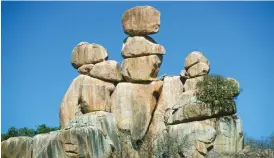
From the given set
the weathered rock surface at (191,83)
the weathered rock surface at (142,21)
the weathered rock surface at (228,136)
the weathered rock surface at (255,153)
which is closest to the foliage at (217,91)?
the weathered rock surface at (191,83)

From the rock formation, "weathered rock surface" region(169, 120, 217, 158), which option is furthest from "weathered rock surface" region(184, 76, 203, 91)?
"weathered rock surface" region(169, 120, 217, 158)

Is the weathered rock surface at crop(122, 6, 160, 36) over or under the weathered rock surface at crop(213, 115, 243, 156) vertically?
over

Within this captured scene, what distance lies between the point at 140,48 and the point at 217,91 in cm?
457

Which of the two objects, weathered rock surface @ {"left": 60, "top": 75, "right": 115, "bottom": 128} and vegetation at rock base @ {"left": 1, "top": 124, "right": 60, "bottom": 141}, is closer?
weathered rock surface @ {"left": 60, "top": 75, "right": 115, "bottom": 128}

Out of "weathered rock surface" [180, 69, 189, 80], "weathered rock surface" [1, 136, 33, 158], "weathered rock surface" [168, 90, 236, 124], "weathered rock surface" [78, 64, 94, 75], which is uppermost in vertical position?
"weathered rock surface" [78, 64, 94, 75]

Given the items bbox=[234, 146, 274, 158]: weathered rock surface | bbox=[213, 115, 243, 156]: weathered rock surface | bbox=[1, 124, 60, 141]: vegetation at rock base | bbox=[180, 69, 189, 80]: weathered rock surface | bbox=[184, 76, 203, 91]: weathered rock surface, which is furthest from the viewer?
bbox=[1, 124, 60, 141]: vegetation at rock base

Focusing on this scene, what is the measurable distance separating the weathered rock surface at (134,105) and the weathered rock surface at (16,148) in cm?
437

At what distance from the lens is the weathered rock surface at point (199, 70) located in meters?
26.3

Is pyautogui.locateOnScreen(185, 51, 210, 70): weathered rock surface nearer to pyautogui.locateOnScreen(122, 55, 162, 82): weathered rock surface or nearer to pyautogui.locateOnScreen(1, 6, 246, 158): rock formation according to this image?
pyautogui.locateOnScreen(1, 6, 246, 158): rock formation

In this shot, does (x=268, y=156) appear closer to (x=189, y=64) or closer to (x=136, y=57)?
(x=189, y=64)

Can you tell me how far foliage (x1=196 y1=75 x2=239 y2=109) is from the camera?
24.8 meters

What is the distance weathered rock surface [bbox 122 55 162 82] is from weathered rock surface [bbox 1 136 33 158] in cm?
584

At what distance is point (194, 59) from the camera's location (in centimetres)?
2653

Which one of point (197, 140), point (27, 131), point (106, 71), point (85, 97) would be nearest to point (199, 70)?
point (197, 140)
